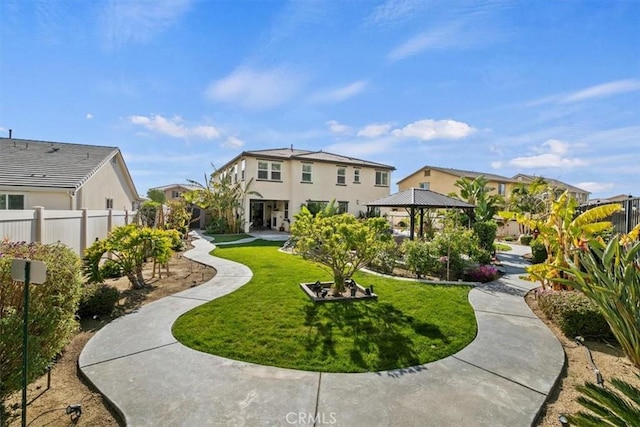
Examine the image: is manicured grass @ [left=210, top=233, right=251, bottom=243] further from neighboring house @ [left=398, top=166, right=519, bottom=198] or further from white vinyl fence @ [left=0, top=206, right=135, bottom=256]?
neighboring house @ [left=398, top=166, right=519, bottom=198]

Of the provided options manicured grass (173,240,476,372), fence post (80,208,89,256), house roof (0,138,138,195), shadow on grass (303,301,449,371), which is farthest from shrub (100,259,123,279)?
house roof (0,138,138,195)

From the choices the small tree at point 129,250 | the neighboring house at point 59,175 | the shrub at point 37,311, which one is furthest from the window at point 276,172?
the shrub at point 37,311

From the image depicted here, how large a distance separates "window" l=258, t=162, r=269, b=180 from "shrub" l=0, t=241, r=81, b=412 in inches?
757

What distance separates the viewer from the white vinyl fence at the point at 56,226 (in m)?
5.92

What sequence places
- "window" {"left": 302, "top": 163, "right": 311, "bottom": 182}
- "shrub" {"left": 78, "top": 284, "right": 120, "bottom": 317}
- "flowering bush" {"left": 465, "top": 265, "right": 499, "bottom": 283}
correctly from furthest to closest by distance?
"window" {"left": 302, "top": 163, "right": 311, "bottom": 182}
"flowering bush" {"left": 465, "top": 265, "right": 499, "bottom": 283}
"shrub" {"left": 78, "top": 284, "right": 120, "bottom": 317}

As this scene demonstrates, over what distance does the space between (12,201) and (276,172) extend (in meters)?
14.9

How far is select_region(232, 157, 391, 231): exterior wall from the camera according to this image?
75.5 feet

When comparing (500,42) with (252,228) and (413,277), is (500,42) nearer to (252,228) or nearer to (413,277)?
(413,277)

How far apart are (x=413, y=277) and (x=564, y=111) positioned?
8.41 meters

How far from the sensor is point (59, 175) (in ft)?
43.7

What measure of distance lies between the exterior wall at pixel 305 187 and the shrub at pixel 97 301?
16767mm

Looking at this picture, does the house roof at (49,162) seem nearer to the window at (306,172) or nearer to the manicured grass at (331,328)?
the manicured grass at (331,328)

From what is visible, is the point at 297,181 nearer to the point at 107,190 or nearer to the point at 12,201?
the point at 107,190

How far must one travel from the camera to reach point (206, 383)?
369 cm
